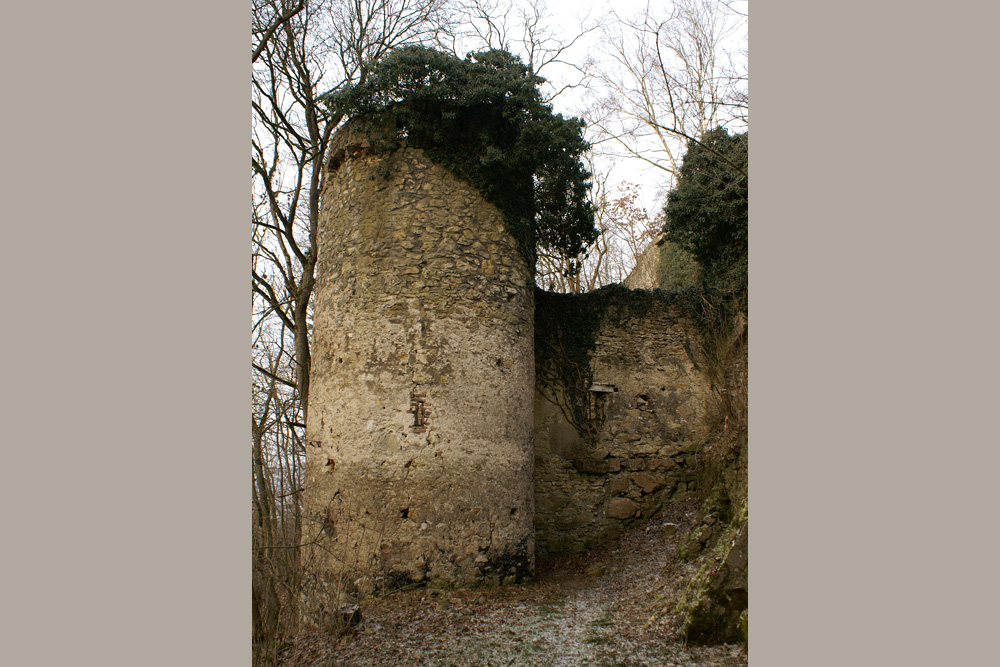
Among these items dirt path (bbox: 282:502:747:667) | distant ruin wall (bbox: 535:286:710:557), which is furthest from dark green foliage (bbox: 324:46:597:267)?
dirt path (bbox: 282:502:747:667)

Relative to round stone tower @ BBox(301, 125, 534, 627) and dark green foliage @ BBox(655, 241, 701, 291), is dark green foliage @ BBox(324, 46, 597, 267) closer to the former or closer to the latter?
round stone tower @ BBox(301, 125, 534, 627)

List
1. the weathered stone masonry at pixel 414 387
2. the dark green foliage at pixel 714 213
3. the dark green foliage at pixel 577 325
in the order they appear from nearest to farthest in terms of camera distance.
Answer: the weathered stone masonry at pixel 414 387 < the dark green foliage at pixel 577 325 < the dark green foliage at pixel 714 213

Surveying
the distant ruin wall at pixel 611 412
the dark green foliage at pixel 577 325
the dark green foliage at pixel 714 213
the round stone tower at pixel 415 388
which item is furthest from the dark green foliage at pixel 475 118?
the dark green foliage at pixel 714 213

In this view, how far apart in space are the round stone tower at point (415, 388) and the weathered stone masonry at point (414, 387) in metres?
0.01

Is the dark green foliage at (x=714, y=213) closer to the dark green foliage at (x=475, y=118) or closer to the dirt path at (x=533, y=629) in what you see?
the dark green foliage at (x=475, y=118)

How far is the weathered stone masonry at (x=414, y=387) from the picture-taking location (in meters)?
6.94

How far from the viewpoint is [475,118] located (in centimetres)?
799

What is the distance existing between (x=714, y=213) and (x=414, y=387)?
5.62 meters

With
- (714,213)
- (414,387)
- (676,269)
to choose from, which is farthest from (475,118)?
(676,269)

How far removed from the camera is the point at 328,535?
7156mm

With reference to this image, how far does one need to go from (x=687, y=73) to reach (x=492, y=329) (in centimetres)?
1028

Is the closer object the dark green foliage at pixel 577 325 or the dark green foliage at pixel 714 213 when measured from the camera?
the dark green foliage at pixel 577 325

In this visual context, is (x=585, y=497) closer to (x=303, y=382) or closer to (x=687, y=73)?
(x=303, y=382)

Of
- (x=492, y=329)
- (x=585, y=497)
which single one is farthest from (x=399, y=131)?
(x=585, y=497)
